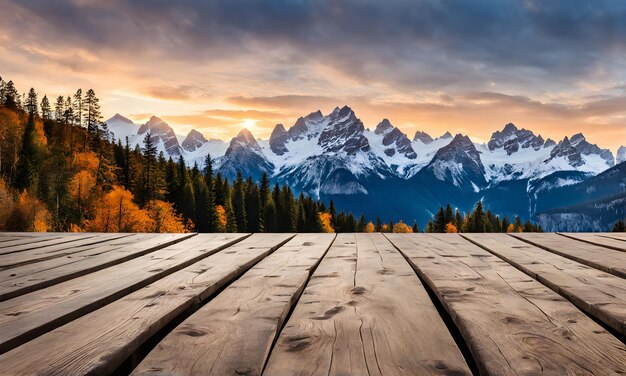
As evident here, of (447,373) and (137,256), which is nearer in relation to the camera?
(447,373)

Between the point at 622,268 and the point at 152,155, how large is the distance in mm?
91783

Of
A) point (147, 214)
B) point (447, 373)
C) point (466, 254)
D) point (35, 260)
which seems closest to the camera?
point (447, 373)

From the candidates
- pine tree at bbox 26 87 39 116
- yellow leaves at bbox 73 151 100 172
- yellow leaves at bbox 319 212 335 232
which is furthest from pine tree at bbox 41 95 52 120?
yellow leaves at bbox 319 212 335 232

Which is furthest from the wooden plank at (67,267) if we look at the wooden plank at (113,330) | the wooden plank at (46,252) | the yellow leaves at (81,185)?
the yellow leaves at (81,185)

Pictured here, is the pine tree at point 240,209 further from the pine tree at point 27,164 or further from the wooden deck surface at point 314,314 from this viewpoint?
the wooden deck surface at point 314,314

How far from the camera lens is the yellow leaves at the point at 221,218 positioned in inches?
3585

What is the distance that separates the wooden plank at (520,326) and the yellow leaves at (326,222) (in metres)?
108

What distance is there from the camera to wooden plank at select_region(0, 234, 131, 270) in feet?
15.7

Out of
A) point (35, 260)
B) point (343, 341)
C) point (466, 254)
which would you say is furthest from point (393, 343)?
point (35, 260)

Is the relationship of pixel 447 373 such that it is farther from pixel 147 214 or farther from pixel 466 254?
pixel 147 214

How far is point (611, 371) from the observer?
1974 millimetres

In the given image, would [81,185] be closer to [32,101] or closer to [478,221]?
[32,101]

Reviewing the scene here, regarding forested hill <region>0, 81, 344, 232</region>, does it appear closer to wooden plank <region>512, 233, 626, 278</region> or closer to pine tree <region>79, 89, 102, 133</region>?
pine tree <region>79, 89, 102, 133</region>

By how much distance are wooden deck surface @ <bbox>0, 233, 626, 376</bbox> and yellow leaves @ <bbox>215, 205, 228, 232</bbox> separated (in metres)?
87.3
